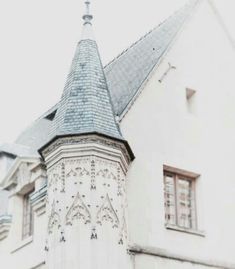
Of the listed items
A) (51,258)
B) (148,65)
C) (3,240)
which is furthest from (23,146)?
(51,258)

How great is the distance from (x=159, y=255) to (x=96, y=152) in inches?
122

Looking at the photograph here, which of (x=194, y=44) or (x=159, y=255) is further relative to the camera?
(x=194, y=44)

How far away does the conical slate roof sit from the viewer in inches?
842

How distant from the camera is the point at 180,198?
22875 mm

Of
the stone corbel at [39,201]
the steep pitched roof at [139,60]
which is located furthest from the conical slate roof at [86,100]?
the stone corbel at [39,201]

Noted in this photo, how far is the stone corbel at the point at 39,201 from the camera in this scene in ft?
73.9

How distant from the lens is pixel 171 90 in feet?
78.7

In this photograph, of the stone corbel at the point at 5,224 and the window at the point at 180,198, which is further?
the stone corbel at the point at 5,224

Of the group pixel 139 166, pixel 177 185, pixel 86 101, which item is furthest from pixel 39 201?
pixel 177 185

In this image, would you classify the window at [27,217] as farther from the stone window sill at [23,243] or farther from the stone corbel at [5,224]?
the stone corbel at [5,224]

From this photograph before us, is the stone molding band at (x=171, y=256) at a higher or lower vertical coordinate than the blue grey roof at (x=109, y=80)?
lower

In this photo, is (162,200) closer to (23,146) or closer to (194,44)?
(194,44)

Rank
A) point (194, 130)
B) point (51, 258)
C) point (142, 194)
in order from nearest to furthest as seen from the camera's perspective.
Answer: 1. point (51, 258)
2. point (142, 194)
3. point (194, 130)

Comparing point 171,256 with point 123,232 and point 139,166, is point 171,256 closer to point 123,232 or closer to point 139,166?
point 123,232
